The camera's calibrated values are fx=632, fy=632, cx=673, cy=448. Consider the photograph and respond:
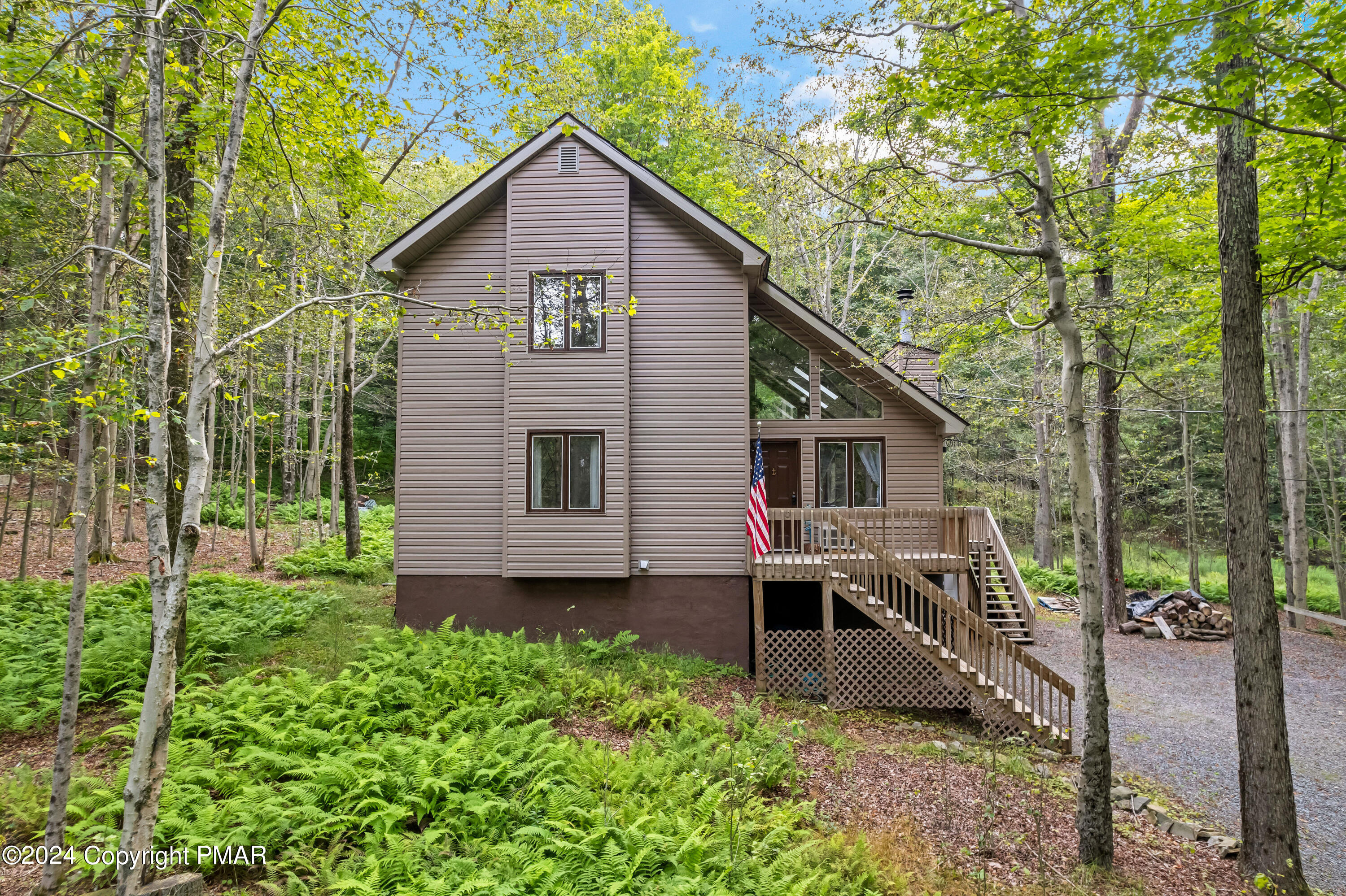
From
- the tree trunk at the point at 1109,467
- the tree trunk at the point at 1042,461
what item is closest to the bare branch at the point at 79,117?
the tree trunk at the point at 1109,467

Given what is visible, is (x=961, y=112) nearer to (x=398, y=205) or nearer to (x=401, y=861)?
(x=401, y=861)

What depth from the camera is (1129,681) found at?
12.0 metres

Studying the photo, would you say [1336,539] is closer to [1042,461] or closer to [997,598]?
[1042,461]

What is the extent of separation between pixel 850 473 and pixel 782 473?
1.37m

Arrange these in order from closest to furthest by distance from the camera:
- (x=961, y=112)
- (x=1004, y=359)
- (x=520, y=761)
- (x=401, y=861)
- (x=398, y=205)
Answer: (x=401, y=861) → (x=520, y=761) → (x=961, y=112) → (x=398, y=205) → (x=1004, y=359)

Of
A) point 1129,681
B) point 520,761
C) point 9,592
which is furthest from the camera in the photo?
point 1129,681

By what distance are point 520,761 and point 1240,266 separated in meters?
8.59

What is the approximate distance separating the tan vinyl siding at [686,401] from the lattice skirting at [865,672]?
1.66 m

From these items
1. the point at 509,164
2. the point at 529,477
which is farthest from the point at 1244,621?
the point at 509,164

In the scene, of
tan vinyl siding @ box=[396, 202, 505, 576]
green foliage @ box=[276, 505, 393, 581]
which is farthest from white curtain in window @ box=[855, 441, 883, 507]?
green foliage @ box=[276, 505, 393, 581]

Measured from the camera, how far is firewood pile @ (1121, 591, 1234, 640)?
15.2m

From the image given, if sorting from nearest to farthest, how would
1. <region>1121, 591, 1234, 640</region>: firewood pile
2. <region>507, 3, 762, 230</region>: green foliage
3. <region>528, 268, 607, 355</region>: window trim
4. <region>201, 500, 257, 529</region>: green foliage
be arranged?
<region>528, 268, 607, 355</region>: window trim, <region>1121, 591, 1234, 640</region>: firewood pile, <region>507, 3, 762, 230</region>: green foliage, <region>201, 500, 257, 529</region>: green foliage

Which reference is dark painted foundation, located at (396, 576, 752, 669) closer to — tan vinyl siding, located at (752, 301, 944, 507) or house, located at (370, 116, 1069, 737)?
house, located at (370, 116, 1069, 737)

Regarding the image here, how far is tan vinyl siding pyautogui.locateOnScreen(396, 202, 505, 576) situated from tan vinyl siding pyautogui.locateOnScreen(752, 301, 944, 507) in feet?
17.2
